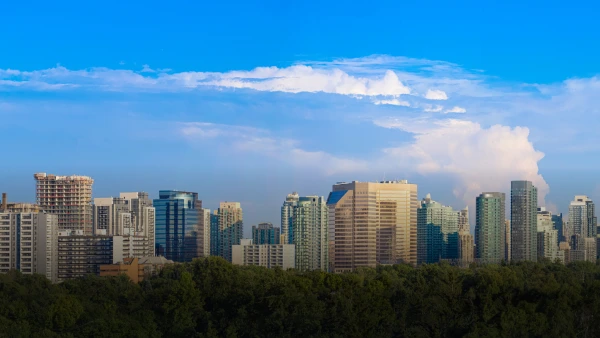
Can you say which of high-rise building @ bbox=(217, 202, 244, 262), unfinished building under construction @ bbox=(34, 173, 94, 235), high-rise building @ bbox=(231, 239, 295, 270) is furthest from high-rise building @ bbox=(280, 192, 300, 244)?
unfinished building under construction @ bbox=(34, 173, 94, 235)

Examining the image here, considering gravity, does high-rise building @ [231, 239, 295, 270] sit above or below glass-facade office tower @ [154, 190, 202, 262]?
below

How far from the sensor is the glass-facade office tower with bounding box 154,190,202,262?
45562 millimetres

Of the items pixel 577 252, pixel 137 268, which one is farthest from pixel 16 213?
pixel 577 252

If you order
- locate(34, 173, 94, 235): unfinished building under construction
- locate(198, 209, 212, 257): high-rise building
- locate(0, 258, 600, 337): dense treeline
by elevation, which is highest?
locate(34, 173, 94, 235): unfinished building under construction

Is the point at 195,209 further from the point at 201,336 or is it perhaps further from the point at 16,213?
the point at 201,336

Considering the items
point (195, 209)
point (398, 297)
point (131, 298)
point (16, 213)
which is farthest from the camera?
point (195, 209)

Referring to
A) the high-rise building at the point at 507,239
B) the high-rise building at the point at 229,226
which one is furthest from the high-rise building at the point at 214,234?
the high-rise building at the point at 507,239

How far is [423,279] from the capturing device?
18.3m

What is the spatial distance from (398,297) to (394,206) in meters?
27.0

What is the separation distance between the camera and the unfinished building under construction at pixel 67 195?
4175cm

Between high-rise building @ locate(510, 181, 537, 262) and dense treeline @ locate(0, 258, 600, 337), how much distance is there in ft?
88.9

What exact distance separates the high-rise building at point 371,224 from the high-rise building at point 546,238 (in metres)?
6.32

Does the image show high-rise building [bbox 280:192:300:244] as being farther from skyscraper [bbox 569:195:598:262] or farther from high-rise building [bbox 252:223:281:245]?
skyscraper [bbox 569:195:598:262]

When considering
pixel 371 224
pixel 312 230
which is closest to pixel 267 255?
pixel 312 230
